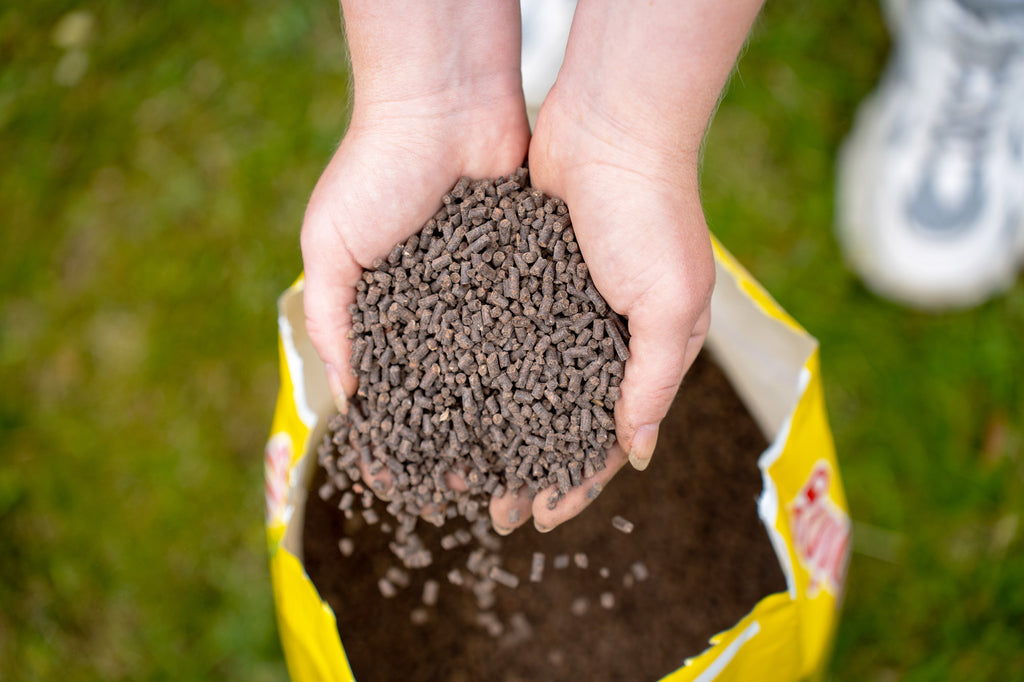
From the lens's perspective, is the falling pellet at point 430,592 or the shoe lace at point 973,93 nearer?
the falling pellet at point 430,592

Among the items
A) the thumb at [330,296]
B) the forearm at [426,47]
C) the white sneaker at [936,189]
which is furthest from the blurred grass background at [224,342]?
the forearm at [426,47]

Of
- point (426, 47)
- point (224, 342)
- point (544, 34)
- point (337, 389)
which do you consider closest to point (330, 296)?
point (337, 389)

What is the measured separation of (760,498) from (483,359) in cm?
59

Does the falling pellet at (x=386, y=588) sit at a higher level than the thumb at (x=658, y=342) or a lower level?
lower

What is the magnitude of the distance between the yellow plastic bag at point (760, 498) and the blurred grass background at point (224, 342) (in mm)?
570

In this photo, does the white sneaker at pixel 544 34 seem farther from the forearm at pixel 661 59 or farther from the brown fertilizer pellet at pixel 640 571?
the brown fertilizer pellet at pixel 640 571

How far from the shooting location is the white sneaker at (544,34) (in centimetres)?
215

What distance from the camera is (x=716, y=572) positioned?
1612 mm

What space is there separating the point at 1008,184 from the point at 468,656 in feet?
→ 6.05

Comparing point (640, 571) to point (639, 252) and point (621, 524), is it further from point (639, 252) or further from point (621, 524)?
point (639, 252)

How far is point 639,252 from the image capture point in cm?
126

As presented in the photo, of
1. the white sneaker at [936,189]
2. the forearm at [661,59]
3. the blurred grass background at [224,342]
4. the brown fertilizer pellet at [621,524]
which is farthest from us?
the white sneaker at [936,189]

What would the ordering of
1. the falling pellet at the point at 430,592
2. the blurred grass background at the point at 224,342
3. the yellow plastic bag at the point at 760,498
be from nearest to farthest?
the yellow plastic bag at the point at 760,498, the falling pellet at the point at 430,592, the blurred grass background at the point at 224,342

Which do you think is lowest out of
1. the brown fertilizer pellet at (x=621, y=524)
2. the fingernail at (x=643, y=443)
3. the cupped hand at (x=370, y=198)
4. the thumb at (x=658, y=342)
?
the brown fertilizer pellet at (x=621, y=524)
